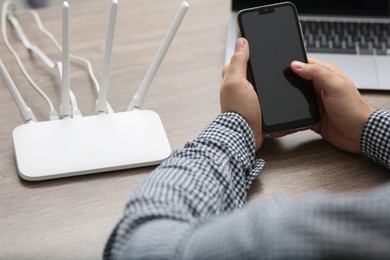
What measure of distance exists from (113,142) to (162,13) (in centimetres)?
34

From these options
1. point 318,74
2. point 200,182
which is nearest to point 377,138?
point 318,74

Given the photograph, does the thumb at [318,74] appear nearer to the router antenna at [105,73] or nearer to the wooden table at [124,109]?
the wooden table at [124,109]

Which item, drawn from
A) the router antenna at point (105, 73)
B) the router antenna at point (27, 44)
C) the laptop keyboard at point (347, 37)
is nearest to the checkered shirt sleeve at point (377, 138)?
the laptop keyboard at point (347, 37)

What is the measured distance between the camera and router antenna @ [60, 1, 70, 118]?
2.49 feet

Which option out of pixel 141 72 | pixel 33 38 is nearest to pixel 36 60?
pixel 33 38

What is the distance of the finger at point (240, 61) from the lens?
0.81 meters

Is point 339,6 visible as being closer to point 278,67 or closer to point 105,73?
point 278,67

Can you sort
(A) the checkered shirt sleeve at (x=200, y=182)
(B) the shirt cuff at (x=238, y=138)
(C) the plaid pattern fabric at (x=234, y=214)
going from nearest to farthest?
(C) the plaid pattern fabric at (x=234, y=214) → (A) the checkered shirt sleeve at (x=200, y=182) → (B) the shirt cuff at (x=238, y=138)

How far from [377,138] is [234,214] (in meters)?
0.32

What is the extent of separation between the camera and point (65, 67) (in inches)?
31.5

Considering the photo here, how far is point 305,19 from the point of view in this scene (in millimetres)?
1027

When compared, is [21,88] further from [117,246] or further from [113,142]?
[117,246]

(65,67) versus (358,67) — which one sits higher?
(65,67)

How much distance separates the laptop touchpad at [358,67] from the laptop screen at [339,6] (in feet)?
0.30
